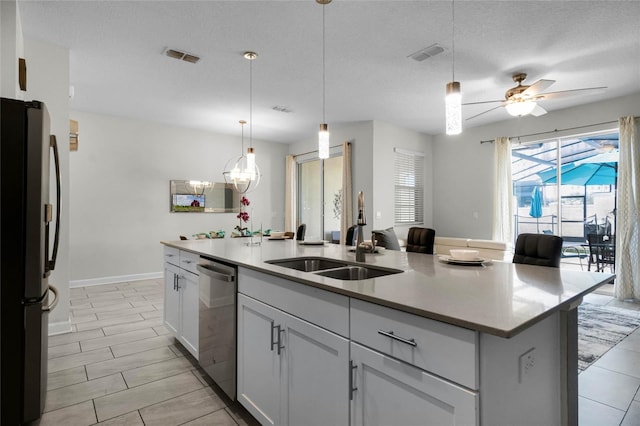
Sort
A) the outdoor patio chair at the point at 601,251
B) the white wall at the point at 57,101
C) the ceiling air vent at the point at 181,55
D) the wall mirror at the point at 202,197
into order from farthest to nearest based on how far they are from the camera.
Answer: the wall mirror at the point at 202,197 → the outdoor patio chair at the point at 601,251 → the ceiling air vent at the point at 181,55 → the white wall at the point at 57,101

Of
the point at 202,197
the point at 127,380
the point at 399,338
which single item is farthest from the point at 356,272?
the point at 202,197

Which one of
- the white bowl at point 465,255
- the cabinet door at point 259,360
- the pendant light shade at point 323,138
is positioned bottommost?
the cabinet door at point 259,360

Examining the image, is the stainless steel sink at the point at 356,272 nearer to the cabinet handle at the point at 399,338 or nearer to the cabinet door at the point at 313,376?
the cabinet door at the point at 313,376

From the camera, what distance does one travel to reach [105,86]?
4.40m

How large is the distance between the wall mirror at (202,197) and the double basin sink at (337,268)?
497cm

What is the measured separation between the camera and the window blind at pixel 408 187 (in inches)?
255

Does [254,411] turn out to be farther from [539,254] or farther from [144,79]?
[144,79]

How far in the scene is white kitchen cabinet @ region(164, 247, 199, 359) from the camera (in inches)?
100

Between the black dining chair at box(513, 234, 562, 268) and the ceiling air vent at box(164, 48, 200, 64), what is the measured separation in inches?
139

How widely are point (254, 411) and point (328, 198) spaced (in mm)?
5604

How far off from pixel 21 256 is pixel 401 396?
1.85m

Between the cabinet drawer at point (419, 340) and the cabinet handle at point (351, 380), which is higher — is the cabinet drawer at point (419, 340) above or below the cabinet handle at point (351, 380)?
above

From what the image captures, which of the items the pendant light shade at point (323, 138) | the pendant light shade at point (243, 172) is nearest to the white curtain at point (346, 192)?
the pendant light shade at point (243, 172)

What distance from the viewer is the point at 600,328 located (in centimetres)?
344
